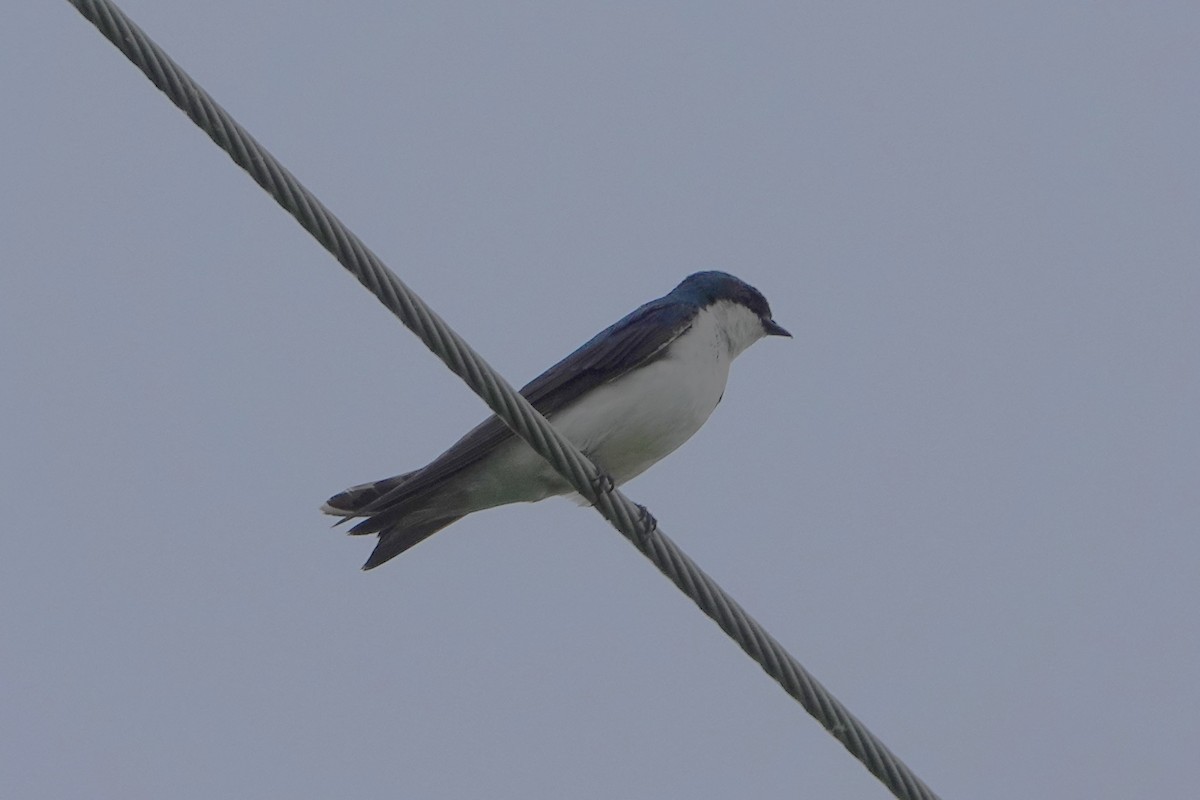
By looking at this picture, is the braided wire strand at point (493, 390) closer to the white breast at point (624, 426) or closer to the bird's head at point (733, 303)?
the white breast at point (624, 426)

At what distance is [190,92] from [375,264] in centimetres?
55

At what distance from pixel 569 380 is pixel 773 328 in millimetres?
1675

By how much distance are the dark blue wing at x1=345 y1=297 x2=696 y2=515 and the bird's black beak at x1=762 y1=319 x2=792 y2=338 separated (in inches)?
32.3

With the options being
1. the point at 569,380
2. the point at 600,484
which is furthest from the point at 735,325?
the point at 600,484

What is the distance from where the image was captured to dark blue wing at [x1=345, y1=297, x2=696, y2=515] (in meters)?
6.05

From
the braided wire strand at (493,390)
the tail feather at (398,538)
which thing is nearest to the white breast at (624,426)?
the tail feather at (398,538)

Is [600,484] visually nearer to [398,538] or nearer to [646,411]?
[646,411]

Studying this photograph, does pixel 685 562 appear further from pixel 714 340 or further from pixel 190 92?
pixel 714 340

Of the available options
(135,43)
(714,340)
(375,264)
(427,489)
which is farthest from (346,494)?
(135,43)

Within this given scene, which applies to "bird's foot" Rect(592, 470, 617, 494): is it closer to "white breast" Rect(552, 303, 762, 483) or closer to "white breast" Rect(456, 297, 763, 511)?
"white breast" Rect(456, 297, 763, 511)

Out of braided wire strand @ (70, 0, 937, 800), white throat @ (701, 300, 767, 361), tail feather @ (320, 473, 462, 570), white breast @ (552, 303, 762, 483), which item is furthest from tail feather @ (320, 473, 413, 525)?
white throat @ (701, 300, 767, 361)

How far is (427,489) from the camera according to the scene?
20.1ft

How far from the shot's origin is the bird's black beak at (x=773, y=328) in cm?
786

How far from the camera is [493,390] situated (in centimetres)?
418
